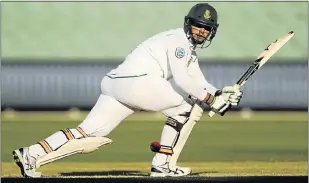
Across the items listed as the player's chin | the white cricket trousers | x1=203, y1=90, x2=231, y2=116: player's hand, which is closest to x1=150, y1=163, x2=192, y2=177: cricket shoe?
the white cricket trousers

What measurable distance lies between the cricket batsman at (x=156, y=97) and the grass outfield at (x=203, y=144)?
36.0 inches

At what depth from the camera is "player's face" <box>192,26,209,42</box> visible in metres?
9.91

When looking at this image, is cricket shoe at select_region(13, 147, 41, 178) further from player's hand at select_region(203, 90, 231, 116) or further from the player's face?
the player's face

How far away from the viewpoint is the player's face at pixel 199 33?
991cm

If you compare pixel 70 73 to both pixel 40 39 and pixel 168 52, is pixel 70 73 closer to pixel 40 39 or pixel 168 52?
pixel 40 39

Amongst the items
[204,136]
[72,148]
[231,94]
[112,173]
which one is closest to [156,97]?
[231,94]

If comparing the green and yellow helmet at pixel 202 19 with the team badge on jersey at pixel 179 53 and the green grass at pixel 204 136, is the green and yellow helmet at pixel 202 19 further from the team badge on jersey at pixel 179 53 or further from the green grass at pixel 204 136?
the green grass at pixel 204 136

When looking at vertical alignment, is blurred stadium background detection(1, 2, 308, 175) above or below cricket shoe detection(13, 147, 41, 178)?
above

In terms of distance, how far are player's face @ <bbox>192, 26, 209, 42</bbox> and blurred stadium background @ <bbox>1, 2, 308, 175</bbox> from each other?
13.3 meters

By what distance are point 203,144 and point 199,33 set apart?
697 centimetres

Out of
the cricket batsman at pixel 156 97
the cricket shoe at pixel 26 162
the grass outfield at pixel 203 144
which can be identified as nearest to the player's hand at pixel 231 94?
the cricket batsman at pixel 156 97

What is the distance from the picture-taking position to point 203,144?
55.0 feet

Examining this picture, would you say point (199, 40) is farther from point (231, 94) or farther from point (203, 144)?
point (203, 144)

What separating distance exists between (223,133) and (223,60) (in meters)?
8.57
